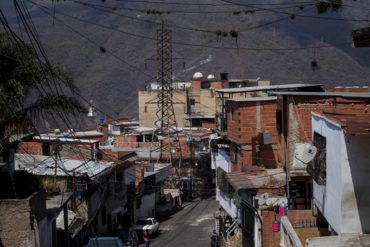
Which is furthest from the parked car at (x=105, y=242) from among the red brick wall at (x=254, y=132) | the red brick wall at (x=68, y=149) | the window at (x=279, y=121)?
the red brick wall at (x=68, y=149)

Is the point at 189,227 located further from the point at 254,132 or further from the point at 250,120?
the point at 250,120

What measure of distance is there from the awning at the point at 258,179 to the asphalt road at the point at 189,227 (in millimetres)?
11324

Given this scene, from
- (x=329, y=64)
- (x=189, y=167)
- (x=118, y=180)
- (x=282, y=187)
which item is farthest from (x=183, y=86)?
(x=329, y=64)

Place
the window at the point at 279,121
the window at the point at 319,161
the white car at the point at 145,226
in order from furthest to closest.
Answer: the white car at the point at 145,226
the window at the point at 279,121
the window at the point at 319,161

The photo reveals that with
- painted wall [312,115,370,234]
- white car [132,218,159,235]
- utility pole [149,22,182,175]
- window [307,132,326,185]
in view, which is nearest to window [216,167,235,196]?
white car [132,218,159,235]

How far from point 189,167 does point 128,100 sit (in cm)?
8148

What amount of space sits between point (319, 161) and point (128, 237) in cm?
2213

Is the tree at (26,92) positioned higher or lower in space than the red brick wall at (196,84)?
lower

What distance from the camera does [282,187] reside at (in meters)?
23.5

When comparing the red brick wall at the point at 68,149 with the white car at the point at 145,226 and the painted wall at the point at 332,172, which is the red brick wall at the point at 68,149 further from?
the painted wall at the point at 332,172

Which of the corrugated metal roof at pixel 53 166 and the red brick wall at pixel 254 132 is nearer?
the red brick wall at pixel 254 132

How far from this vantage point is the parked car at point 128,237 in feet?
112

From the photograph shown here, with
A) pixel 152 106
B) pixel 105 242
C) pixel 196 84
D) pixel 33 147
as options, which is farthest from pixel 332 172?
pixel 152 106

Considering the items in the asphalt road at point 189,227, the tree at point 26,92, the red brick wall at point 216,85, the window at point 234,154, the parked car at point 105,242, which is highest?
the red brick wall at point 216,85
